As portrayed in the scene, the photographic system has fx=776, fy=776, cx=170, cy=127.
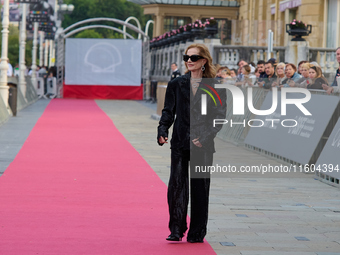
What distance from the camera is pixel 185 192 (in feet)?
23.8

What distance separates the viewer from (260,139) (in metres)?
15.8

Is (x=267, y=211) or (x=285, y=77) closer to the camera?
(x=267, y=211)

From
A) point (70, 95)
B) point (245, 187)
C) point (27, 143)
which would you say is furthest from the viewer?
point (70, 95)

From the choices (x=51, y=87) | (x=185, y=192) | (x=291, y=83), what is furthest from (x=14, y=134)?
(x=51, y=87)

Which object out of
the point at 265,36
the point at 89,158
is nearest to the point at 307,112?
the point at 89,158

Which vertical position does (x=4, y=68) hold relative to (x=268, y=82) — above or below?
above

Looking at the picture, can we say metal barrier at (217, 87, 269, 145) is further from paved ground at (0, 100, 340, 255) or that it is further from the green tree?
the green tree

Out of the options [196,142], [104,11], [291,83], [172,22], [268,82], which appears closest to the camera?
[196,142]

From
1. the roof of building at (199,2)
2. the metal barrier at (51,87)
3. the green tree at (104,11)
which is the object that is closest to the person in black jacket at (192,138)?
the metal barrier at (51,87)

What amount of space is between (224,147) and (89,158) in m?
4.03

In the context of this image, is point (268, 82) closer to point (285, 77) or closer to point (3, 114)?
point (285, 77)

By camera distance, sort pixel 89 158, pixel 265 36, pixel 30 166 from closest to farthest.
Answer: pixel 30 166 < pixel 89 158 < pixel 265 36

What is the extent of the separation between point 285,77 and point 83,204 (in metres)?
7.56

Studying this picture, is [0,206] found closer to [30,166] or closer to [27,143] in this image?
[30,166]
